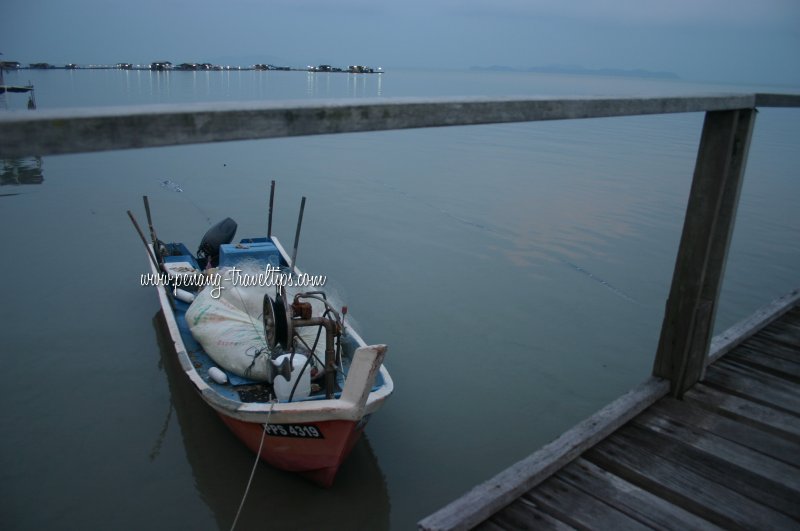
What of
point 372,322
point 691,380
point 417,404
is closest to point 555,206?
point 372,322

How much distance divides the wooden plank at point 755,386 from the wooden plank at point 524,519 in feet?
5.98

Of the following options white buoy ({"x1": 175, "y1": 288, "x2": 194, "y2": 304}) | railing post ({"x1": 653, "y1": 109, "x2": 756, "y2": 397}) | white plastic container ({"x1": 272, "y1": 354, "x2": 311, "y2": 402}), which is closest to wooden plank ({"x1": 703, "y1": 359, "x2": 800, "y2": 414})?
railing post ({"x1": 653, "y1": 109, "x2": 756, "y2": 397})

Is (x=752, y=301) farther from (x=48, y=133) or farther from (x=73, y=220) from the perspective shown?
(x=73, y=220)

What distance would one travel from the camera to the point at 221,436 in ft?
20.4

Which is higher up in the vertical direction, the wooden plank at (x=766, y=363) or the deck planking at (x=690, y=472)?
the wooden plank at (x=766, y=363)

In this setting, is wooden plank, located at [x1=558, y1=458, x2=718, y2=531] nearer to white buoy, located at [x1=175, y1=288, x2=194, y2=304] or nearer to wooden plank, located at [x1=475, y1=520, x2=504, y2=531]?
wooden plank, located at [x1=475, y1=520, x2=504, y2=531]

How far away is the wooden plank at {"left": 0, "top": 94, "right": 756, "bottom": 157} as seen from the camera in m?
1.26

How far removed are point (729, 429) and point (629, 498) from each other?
98 cm

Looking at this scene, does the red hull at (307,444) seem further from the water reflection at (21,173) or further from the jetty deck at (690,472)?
the water reflection at (21,173)

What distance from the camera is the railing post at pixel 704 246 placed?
3.17 meters

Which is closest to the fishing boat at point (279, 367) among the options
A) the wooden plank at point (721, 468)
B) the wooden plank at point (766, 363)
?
the wooden plank at point (721, 468)

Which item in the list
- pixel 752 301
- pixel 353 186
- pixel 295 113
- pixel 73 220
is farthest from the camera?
pixel 353 186

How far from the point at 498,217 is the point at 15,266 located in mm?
10741

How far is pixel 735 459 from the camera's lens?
3117mm
